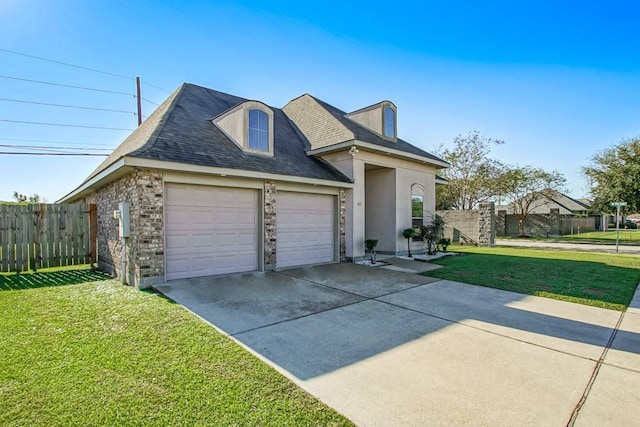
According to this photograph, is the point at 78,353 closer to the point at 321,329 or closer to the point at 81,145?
the point at 321,329

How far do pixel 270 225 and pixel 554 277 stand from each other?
26.6ft

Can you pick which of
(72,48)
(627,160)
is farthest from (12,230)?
(627,160)

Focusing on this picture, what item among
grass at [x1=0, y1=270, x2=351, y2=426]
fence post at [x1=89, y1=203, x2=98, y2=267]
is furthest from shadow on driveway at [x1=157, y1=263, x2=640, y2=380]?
fence post at [x1=89, y1=203, x2=98, y2=267]

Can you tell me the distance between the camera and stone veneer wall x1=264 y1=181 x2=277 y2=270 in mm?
8945

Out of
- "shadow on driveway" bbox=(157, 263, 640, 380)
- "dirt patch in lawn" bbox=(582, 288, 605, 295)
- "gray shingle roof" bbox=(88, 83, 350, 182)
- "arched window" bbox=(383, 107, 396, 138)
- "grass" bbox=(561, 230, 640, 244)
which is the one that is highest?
"arched window" bbox=(383, 107, 396, 138)

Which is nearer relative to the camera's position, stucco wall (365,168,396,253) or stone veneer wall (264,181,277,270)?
stone veneer wall (264,181,277,270)

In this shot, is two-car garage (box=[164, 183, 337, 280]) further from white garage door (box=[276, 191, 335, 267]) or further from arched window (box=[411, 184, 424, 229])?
arched window (box=[411, 184, 424, 229])

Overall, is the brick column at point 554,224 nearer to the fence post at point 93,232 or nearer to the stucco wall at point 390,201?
the stucco wall at point 390,201

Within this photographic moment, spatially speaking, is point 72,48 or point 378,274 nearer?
point 378,274

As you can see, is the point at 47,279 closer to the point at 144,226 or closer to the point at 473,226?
the point at 144,226

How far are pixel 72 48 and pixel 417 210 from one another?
49.9 feet

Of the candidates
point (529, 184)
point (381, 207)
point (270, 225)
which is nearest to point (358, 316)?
point (270, 225)

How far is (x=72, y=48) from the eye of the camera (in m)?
12.0

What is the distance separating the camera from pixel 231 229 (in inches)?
333
